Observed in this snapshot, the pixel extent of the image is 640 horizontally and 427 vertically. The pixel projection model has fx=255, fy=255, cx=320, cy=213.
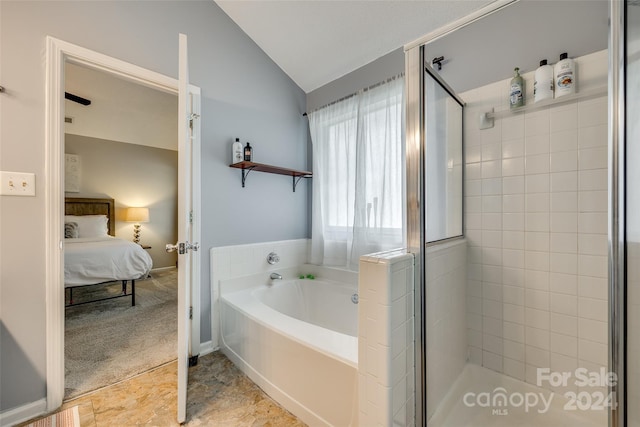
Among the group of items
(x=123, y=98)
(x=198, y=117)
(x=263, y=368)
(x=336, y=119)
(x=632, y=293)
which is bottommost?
(x=263, y=368)

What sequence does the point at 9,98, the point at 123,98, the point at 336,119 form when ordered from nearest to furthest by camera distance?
the point at 9,98, the point at 336,119, the point at 123,98

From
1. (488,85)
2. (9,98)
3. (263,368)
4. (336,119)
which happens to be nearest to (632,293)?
(488,85)

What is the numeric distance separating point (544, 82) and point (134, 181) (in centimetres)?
565

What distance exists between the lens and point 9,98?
1271mm

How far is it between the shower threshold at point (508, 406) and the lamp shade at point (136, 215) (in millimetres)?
5090

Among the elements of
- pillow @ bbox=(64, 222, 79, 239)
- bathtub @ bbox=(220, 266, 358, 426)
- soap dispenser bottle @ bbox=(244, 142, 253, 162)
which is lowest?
bathtub @ bbox=(220, 266, 358, 426)

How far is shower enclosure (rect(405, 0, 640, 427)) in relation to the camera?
107 centimetres

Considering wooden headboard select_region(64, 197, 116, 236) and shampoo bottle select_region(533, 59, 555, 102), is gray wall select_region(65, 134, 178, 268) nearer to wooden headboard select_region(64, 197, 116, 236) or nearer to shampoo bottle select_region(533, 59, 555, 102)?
wooden headboard select_region(64, 197, 116, 236)

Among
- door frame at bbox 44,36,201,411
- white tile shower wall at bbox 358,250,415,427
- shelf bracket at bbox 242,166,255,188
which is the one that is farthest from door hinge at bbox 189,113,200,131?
white tile shower wall at bbox 358,250,415,427

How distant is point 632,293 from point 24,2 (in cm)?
289

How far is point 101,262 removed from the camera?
2807 mm

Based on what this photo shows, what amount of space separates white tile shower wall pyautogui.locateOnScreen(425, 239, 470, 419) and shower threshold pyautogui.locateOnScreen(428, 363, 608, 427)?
0.08 m

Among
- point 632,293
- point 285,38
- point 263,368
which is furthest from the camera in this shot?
point 285,38

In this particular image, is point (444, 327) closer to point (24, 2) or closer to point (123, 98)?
point (24, 2)
